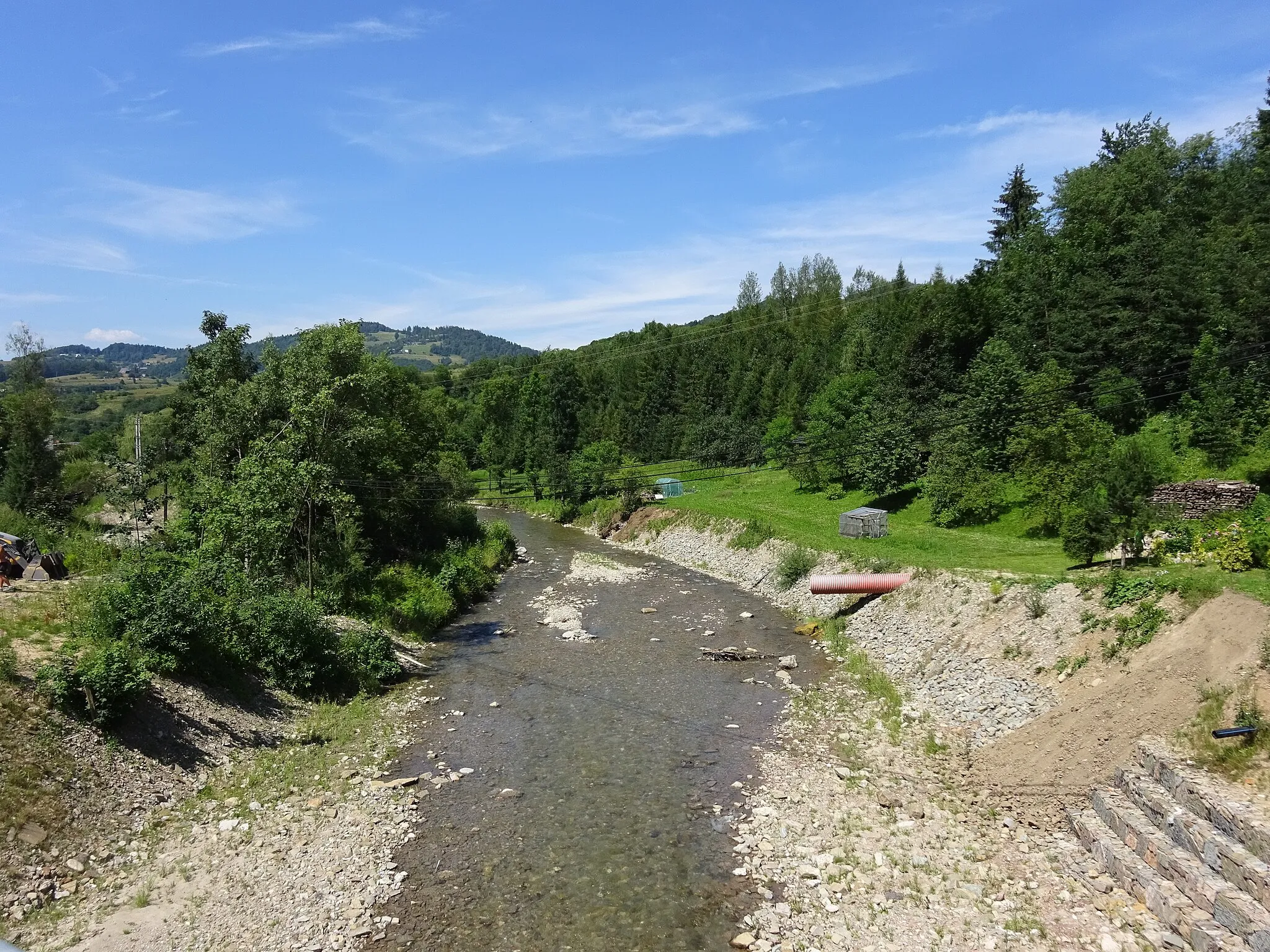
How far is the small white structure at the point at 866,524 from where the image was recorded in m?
43.0

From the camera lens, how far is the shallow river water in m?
13.6

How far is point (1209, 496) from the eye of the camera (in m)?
30.7

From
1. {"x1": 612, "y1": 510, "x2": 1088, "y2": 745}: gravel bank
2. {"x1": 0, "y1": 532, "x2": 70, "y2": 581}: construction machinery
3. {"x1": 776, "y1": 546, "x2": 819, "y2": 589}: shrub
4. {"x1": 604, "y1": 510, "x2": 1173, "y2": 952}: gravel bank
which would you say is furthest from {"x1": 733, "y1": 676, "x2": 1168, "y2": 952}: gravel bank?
{"x1": 0, "y1": 532, "x2": 70, "y2": 581}: construction machinery

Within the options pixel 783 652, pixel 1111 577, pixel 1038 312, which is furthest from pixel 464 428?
pixel 1111 577

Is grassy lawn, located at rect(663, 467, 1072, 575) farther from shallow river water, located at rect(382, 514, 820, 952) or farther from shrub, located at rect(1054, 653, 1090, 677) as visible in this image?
shrub, located at rect(1054, 653, 1090, 677)

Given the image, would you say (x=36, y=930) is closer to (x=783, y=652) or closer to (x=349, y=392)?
(x=783, y=652)

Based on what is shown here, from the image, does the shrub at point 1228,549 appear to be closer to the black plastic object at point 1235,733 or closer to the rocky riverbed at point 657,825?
the rocky riverbed at point 657,825

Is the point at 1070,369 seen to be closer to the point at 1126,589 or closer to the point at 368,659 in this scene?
the point at 1126,589

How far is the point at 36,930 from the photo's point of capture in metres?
12.1

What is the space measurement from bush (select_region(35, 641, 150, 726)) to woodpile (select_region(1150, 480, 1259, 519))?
34.7m

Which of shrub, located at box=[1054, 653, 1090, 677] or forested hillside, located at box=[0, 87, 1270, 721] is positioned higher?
forested hillside, located at box=[0, 87, 1270, 721]

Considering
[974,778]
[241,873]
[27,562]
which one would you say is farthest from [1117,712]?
[27,562]

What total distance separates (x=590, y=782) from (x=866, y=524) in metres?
28.5

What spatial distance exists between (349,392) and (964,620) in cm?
3089
